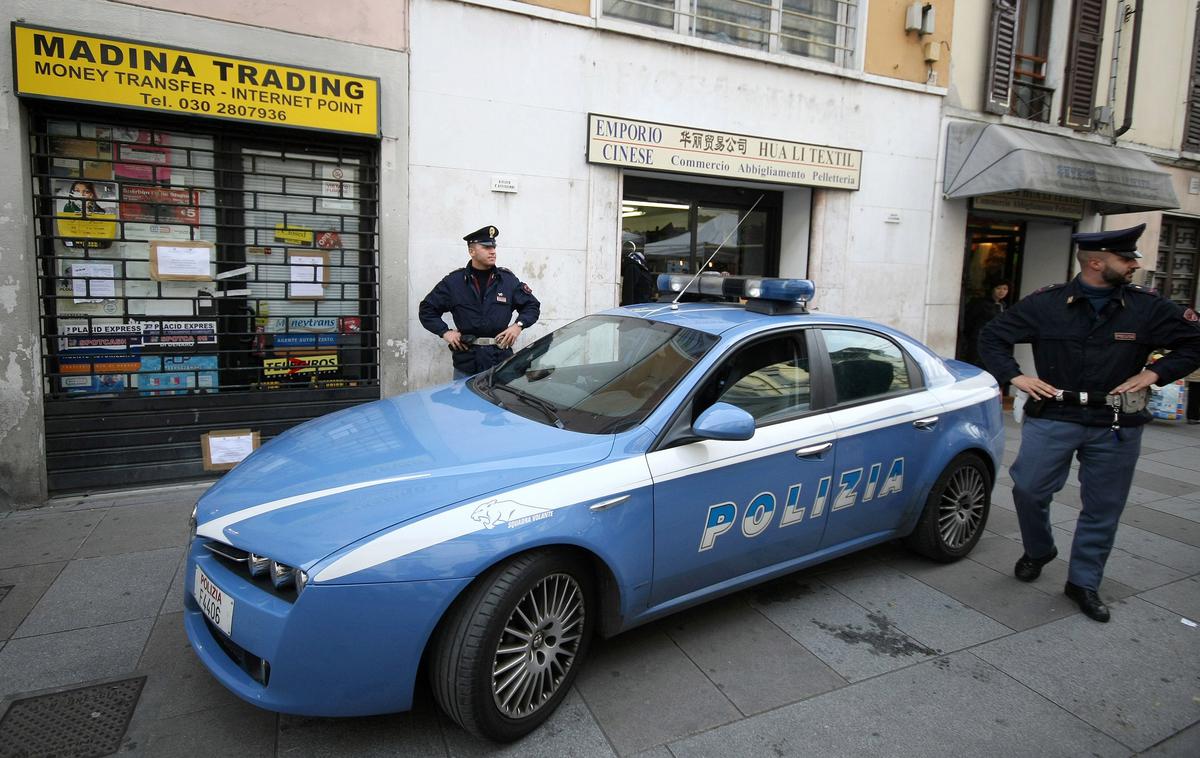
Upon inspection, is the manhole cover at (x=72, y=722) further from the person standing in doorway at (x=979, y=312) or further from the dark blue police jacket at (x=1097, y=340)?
the person standing in doorway at (x=979, y=312)

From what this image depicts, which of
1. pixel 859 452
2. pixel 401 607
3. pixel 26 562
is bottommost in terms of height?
pixel 26 562

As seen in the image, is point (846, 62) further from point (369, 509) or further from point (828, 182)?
point (369, 509)

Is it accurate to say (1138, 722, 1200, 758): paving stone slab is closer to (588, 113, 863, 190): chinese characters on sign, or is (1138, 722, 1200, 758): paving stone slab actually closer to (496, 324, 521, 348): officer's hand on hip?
(496, 324, 521, 348): officer's hand on hip

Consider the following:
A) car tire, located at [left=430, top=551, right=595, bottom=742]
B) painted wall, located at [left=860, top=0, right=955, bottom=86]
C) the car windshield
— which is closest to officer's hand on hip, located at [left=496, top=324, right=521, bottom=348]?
the car windshield

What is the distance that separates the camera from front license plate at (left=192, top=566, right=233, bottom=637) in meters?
2.40

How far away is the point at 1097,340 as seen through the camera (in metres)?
3.57

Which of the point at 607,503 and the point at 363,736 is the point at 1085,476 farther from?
the point at 363,736

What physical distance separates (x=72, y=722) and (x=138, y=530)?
7.48ft

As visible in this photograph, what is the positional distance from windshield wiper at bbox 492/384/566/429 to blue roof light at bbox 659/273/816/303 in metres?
1.31

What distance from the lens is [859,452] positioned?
143 inches

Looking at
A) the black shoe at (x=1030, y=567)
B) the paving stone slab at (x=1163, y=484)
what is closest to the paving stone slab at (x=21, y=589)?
the black shoe at (x=1030, y=567)

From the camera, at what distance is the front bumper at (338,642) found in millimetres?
2234

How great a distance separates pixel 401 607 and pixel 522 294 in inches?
151

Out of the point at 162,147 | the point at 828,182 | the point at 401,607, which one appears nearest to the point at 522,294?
the point at 162,147
